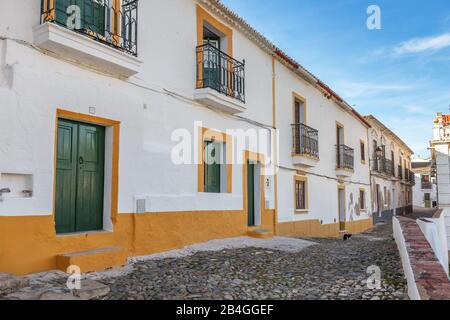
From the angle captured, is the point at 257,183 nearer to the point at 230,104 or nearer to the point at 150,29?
the point at 230,104

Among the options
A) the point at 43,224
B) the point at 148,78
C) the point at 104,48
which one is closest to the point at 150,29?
the point at 148,78

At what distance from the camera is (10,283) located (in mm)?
3910

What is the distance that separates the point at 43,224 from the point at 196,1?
215 inches

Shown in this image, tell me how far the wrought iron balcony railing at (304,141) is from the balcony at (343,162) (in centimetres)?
275

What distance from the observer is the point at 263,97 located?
411 inches

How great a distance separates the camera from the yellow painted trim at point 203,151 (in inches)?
307

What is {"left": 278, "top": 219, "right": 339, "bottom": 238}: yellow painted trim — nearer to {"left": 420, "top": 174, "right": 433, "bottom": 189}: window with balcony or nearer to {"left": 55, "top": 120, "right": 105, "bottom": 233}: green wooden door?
{"left": 55, "top": 120, "right": 105, "bottom": 233}: green wooden door

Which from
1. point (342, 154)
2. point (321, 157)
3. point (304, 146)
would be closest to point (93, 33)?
point (304, 146)

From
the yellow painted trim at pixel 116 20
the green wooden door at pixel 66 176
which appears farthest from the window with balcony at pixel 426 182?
the green wooden door at pixel 66 176

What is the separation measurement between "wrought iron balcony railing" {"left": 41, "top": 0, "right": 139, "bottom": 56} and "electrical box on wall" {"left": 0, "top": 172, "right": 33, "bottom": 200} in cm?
209

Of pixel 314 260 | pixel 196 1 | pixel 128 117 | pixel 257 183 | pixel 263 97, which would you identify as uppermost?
pixel 196 1

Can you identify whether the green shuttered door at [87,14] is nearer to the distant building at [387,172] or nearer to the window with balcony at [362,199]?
the window with balcony at [362,199]

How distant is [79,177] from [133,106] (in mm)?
1440

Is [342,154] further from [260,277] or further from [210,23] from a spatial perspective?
[260,277]
